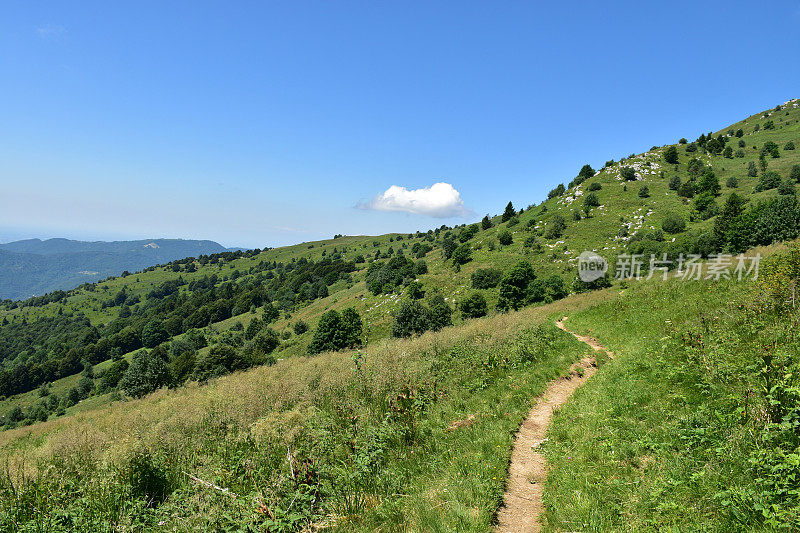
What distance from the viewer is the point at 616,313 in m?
19.1

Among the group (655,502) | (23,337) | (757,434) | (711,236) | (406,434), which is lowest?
(23,337)

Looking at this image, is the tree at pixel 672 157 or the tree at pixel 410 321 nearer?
the tree at pixel 410 321

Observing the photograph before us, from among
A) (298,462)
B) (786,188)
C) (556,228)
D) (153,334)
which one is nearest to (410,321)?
(556,228)

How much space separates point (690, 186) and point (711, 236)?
2996cm

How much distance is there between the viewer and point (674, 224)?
49844 mm

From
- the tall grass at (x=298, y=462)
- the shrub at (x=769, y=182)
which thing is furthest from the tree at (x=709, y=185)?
the tall grass at (x=298, y=462)

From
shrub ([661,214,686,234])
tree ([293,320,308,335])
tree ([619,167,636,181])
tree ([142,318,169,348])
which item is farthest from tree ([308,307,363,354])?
tree ([142,318,169,348])

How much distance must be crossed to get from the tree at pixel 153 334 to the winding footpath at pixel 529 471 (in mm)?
136902

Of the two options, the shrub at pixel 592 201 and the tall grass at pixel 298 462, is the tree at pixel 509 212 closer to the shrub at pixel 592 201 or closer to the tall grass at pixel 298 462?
the shrub at pixel 592 201

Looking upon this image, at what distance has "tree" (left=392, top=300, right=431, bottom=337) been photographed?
43.6 m

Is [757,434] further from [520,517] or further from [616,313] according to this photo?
[616,313]

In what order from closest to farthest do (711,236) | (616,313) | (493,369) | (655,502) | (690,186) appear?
1. (655,502)
2. (493,369)
3. (616,313)
4. (711,236)
5. (690,186)

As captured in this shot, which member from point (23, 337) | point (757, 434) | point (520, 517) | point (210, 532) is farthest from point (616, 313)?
point (23, 337)

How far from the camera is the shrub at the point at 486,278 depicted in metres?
54.2
